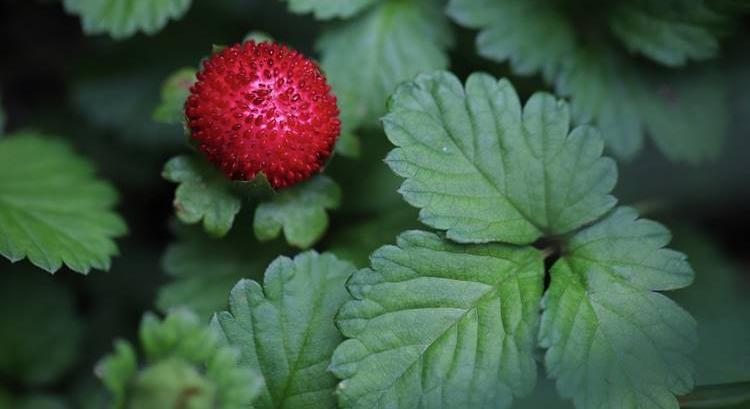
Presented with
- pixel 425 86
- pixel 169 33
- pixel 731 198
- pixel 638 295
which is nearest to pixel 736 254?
pixel 731 198

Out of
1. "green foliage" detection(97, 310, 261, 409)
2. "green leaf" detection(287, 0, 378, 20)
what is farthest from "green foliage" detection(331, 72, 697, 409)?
"green leaf" detection(287, 0, 378, 20)

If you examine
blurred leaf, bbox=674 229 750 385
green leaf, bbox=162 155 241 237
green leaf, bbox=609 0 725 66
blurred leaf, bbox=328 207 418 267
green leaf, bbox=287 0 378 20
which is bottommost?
blurred leaf, bbox=674 229 750 385

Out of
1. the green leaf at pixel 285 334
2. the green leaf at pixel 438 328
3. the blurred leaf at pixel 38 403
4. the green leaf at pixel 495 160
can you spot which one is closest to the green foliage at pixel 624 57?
the green leaf at pixel 495 160

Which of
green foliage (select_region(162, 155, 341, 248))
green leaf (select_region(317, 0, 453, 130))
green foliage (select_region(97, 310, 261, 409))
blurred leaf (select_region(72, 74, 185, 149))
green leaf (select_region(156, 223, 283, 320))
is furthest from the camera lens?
blurred leaf (select_region(72, 74, 185, 149))

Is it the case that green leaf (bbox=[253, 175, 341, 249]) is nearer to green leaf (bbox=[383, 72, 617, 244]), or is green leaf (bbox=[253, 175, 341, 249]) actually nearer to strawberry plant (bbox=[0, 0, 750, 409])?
strawberry plant (bbox=[0, 0, 750, 409])

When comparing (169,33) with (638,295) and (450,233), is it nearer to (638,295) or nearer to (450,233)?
(450,233)

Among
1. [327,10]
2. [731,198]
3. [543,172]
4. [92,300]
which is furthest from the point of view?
[731,198]

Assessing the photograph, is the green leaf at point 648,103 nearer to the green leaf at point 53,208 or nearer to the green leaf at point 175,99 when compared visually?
the green leaf at point 175,99
